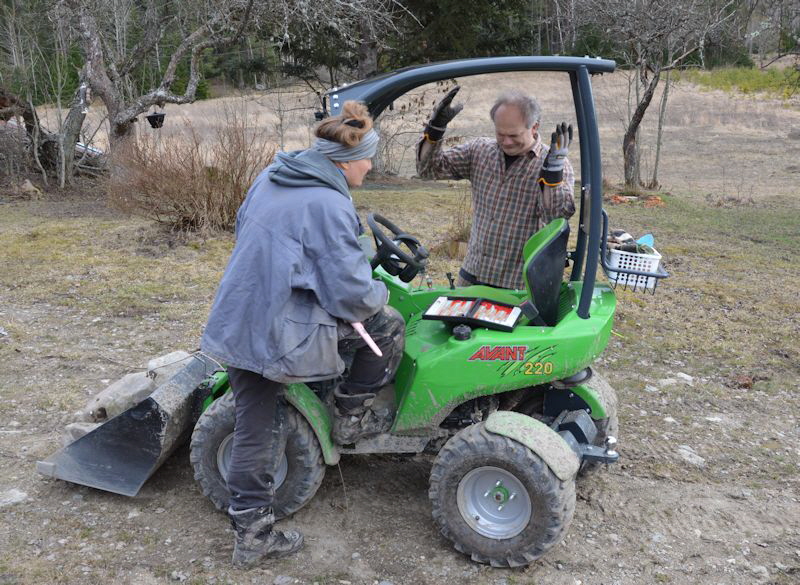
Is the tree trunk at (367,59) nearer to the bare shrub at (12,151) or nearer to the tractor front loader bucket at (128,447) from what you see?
the bare shrub at (12,151)

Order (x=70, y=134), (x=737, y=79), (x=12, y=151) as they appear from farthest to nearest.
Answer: (x=737, y=79) → (x=70, y=134) → (x=12, y=151)

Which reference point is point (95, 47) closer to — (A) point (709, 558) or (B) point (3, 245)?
(B) point (3, 245)

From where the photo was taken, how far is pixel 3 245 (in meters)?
8.86

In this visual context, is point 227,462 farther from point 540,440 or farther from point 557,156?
point 557,156

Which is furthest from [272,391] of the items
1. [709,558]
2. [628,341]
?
[628,341]

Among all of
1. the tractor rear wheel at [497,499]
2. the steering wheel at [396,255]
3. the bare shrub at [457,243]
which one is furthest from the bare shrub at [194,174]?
the tractor rear wheel at [497,499]

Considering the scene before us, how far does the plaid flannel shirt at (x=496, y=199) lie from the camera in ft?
12.3

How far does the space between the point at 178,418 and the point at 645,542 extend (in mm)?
2143

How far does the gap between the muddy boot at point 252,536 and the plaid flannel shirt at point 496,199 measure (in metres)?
1.69

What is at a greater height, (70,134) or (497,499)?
(497,499)

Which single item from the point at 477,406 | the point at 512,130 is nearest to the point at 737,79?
the point at 512,130

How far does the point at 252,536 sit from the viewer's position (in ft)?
9.81

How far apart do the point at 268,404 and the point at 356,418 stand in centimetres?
42

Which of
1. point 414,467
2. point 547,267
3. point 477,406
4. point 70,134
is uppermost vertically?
point 547,267
